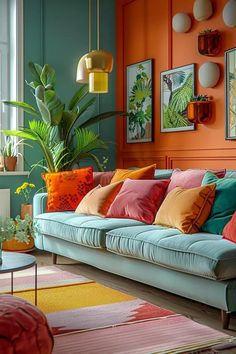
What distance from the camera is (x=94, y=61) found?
4223 millimetres

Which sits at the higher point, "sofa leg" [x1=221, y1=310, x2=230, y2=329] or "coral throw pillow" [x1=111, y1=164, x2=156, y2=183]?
"coral throw pillow" [x1=111, y1=164, x2=156, y2=183]

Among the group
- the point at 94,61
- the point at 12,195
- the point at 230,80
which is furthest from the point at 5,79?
the point at 230,80

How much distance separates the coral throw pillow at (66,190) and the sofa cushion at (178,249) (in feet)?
3.73

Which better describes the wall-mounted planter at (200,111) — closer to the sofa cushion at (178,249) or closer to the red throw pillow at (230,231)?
the sofa cushion at (178,249)

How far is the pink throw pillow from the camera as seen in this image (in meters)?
3.99

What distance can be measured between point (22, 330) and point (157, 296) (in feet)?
5.92

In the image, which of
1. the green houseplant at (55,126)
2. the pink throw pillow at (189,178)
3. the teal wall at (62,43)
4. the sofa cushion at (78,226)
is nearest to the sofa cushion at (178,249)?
the sofa cushion at (78,226)

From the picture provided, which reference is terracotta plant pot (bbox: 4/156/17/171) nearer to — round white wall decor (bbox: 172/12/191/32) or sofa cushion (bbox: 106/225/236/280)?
round white wall decor (bbox: 172/12/191/32)

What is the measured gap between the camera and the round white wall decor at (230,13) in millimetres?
4570

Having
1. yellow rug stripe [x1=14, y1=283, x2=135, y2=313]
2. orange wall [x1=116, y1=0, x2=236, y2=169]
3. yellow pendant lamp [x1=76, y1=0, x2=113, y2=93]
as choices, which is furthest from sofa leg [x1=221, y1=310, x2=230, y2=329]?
yellow pendant lamp [x1=76, y1=0, x2=113, y2=93]

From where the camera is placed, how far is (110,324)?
9.93 ft

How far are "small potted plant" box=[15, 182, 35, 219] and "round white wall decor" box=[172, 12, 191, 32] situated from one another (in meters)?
2.15

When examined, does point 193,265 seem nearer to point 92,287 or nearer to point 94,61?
point 92,287

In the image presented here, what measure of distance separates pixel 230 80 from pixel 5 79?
2550mm
